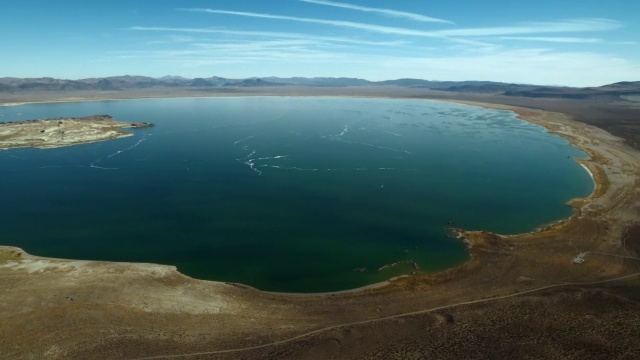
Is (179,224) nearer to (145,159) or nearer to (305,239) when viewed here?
(305,239)

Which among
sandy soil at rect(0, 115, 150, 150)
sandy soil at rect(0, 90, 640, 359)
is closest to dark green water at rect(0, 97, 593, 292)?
sandy soil at rect(0, 90, 640, 359)

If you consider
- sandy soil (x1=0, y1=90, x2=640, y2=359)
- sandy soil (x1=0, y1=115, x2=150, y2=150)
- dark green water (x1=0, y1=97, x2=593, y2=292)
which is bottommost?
sandy soil (x1=0, y1=90, x2=640, y2=359)

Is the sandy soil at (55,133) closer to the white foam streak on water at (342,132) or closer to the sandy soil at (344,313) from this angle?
the white foam streak on water at (342,132)

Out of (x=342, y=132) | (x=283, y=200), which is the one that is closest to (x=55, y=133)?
(x=342, y=132)

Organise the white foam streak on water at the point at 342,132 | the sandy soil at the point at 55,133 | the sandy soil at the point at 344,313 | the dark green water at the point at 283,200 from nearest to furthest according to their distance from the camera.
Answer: the sandy soil at the point at 344,313
the dark green water at the point at 283,200
the sandy soil at the point at 55,133
the white foam streak on water at the point at 342,132

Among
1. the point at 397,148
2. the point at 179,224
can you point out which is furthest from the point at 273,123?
the point at 179,224

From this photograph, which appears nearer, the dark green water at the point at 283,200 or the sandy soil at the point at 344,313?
the sandy soil at the point at 344,313

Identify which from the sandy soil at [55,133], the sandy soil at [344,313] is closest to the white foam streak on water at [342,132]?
the sandy soil at [55,133]

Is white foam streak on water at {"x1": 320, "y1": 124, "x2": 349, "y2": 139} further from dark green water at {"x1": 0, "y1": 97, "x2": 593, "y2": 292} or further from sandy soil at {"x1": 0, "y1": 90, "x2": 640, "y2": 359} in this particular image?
sandy soil at {"x1": 0, "y1": 90, "x2": 640, "y2": 359}
